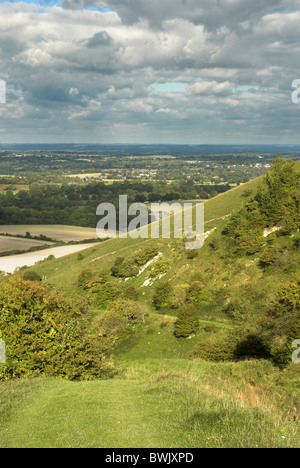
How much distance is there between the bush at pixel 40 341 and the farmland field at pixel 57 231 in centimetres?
11831

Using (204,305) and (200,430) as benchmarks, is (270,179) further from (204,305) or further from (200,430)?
(200,430)

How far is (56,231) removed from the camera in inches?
6201

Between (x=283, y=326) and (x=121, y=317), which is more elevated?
(x=283, y=326)

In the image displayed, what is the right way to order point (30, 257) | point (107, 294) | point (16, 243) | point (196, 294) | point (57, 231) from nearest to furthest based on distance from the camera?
point (196, 294) < point (107, 294) < point (30, 257) < point (16, 243) < point (57, 231)

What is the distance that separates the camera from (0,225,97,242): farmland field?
481 ft

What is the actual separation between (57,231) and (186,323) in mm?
126598

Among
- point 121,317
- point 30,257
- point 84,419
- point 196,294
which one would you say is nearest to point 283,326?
point 84,419

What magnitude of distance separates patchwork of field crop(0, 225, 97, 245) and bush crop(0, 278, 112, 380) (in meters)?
118

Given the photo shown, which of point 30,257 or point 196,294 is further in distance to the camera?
point 30,257

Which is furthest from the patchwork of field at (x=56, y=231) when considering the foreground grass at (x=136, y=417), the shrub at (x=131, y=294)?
the foreground grass at (x=136, y=417)

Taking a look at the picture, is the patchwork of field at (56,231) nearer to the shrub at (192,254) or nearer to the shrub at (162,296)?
the shrub at (192,254)

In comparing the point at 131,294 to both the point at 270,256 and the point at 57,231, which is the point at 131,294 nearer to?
the point at 270,256

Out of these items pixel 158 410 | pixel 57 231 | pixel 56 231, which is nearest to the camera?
pixel 158 410

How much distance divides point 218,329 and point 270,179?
93.2ft
